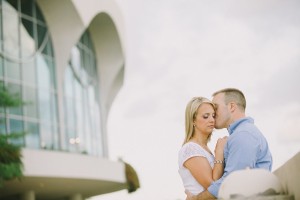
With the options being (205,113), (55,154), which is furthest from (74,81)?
(205,113)

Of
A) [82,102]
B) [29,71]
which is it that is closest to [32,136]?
[29,71]

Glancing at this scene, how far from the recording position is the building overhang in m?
22.2

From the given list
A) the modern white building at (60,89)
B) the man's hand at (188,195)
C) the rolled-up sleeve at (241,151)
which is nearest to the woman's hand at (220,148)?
the rolled-up sleeve at (241,151)

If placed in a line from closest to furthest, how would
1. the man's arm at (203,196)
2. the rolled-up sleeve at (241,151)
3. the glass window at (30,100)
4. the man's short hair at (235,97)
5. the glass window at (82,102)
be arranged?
the rolled-up sleeve at (241,151) < the man's arm at (203,196) < the man's short hair at (235,97) < the glass window at (30,100) < the glass window at (82,102)

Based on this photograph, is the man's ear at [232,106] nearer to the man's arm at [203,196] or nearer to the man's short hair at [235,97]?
the man's short hair at [235,97]

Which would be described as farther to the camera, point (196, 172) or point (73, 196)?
point (73, 196)

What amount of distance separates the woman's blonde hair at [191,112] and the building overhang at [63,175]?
54.3ft

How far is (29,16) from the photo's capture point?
90.5 feet

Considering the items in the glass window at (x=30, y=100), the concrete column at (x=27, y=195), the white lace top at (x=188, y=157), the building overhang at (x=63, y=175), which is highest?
the glass window at (x=30, y=100)

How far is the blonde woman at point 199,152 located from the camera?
4.89 m

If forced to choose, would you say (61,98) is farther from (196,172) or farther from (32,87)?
(196,172)

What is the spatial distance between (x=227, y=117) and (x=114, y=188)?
84.8 ft

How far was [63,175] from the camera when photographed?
23.7 metres

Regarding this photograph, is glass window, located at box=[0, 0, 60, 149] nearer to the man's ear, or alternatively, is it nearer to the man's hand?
the man's hand
